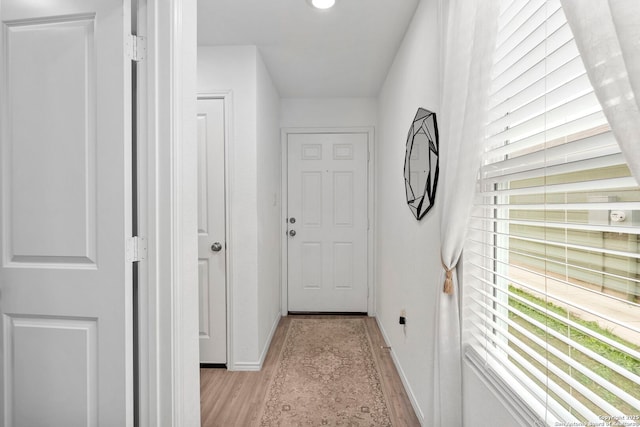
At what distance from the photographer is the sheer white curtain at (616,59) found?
551mm

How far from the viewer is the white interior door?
8.73ft

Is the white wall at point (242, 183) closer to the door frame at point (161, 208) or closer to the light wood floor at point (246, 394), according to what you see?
the light wood floor at point (246, 394)

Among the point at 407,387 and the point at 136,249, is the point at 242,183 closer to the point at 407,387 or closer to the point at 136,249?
the point at 136,249

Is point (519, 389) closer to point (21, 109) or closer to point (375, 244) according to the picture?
point (21, 109)

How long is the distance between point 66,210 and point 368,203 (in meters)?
3.12

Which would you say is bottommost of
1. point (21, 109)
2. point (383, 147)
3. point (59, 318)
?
point (59, 318)

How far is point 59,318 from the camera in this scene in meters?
1.26

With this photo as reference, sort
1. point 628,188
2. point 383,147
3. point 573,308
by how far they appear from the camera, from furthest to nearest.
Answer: point 383,147
point 573,308
point 628,188

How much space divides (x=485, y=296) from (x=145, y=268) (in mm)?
1327

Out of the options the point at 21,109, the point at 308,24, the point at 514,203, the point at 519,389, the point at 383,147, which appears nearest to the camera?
the point at 519,389

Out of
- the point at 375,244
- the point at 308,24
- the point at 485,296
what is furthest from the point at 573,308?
the point at 375,244

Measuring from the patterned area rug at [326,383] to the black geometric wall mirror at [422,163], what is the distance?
128cm

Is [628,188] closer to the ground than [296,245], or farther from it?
farther from it

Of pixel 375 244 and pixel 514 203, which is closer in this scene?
pixel 514 203
